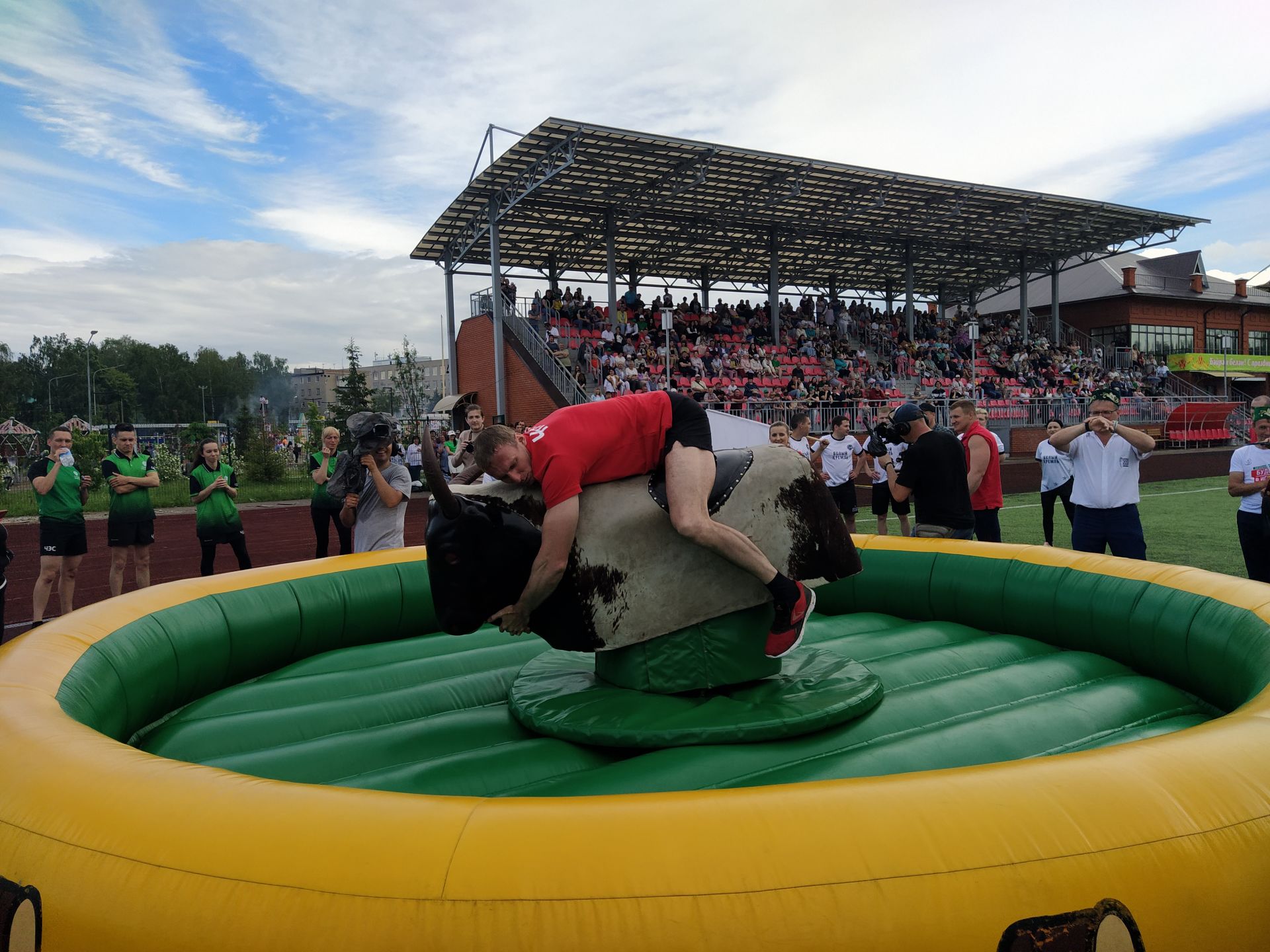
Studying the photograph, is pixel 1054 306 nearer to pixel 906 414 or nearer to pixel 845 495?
pixel 845 495

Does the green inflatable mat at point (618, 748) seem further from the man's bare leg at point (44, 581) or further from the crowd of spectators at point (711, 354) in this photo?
the crowd of spectators at point (711, 354)

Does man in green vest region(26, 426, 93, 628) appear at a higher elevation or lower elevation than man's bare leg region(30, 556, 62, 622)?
higher

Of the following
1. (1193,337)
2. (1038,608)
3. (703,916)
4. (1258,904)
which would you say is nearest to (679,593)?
(703,916)

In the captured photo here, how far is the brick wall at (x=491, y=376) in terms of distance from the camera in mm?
20125

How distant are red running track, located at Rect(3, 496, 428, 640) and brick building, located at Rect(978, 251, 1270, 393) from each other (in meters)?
31.6

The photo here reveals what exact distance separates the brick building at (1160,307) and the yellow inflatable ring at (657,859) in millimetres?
38130

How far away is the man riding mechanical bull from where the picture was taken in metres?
2.84

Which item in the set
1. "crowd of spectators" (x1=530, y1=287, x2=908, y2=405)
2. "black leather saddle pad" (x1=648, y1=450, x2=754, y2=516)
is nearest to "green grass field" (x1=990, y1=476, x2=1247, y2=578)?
"crowd of spectators" (x1=530, y1=287, x2=908, y2=405)

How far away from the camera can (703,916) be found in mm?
1508

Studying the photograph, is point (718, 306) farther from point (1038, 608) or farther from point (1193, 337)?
point (1193, 337)

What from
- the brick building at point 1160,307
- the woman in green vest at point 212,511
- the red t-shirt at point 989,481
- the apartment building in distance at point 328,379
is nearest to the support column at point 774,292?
the brick building at point 1160,307

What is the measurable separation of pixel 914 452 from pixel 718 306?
67.4 feet

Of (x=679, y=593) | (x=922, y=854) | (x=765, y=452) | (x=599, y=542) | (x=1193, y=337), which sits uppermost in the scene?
(x=1193, y=337)

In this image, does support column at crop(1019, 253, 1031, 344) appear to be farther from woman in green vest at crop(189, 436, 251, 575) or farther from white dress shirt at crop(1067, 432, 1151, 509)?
woman in green vest at crop(189, 436, 251, 575)
